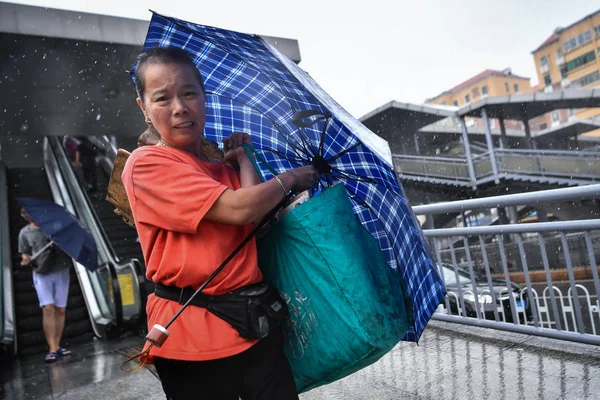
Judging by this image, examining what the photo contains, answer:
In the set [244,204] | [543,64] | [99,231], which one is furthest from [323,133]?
[543,64]

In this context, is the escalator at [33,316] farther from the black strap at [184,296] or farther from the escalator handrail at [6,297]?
the black strap at [184,296]

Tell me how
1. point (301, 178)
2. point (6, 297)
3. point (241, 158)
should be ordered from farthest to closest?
point (6, 297) → point (241, 158) → point (301, 178)

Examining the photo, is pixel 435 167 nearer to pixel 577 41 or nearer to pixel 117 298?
pixel 117 298

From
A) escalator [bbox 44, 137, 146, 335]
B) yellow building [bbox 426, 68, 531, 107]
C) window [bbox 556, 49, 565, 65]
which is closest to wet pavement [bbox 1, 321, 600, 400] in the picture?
escalator [bbox 44, 137, 146, 335]

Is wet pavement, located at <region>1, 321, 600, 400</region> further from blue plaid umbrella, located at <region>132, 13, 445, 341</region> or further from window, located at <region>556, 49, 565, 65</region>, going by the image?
window, located at <region>556, 49, 565, 65</region>

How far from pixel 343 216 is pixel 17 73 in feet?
31.5

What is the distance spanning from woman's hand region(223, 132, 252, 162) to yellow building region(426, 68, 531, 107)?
89170mm

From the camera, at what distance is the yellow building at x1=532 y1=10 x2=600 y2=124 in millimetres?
62031

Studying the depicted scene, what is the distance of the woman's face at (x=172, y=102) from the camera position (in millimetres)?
1360

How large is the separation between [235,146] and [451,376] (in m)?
2.39

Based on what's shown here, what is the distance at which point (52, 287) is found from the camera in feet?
19.2

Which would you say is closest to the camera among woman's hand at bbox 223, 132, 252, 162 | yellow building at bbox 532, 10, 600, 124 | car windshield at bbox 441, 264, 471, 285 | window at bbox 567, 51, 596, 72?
woman's hand at bbox 223, 132, 252, 162

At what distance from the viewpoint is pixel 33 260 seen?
587cm

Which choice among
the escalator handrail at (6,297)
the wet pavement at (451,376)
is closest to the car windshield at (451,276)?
the wet pavement at (451,376)
